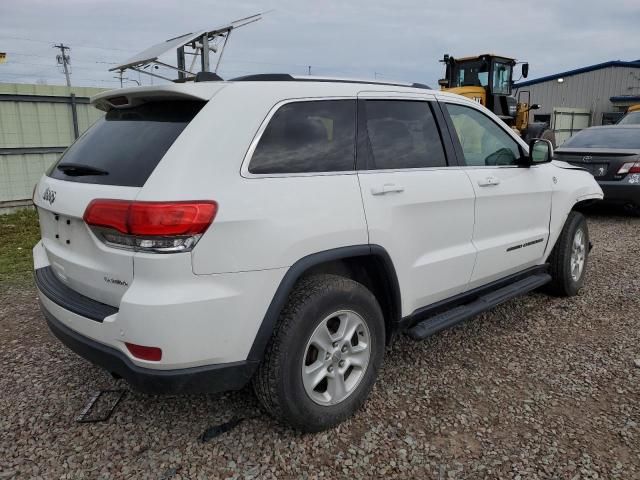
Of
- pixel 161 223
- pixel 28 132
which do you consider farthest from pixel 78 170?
pixel 28 132

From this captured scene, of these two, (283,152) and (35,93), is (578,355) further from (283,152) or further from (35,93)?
(35,93)

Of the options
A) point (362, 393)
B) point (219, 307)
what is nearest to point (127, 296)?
point (219, 307)

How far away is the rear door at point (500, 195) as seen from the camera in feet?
11.8

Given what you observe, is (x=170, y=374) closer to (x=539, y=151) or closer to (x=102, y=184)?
(x=102, y=184)

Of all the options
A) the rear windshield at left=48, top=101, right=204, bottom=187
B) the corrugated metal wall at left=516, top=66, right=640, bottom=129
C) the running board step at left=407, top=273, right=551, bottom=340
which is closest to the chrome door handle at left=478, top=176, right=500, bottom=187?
the running board step at left=407, top=273, right=551, bottom=340

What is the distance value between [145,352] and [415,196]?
1680 mm

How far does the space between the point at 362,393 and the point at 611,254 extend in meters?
4.98

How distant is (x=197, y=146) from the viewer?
7.61ft

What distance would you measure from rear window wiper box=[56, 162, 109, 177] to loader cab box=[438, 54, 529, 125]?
41.5 ft

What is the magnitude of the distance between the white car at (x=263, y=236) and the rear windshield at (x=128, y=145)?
11 millimetres

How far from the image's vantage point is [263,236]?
92.3 inches

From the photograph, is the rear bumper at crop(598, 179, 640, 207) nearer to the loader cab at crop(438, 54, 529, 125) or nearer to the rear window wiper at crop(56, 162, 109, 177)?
the loader cab at crop(438, 54, 529, 125)

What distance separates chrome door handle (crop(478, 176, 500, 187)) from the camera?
140 inches

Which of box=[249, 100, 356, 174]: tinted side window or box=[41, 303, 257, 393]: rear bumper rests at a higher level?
box=[249, 100, 356, 174]: tinted side window
